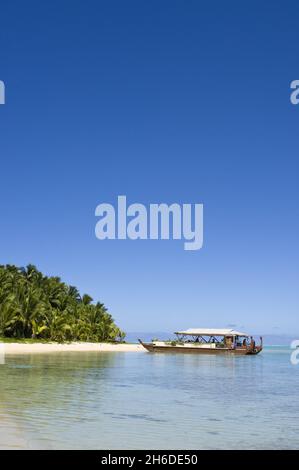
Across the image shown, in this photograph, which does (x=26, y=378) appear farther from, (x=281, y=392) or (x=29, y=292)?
(x=29, y=292)

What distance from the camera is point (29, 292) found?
73.5 metres

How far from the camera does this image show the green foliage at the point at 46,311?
7007cm

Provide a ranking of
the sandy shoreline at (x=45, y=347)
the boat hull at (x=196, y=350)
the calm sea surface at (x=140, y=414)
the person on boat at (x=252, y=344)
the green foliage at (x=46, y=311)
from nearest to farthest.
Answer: the calm sea surface at (x=140, y=414)
the sandy shoreline at (x=45, y=347)
the green foliage at (x=46, y=311)
the boat hull at (x=196, y=350)
the person on boat at (x=252, y=344)

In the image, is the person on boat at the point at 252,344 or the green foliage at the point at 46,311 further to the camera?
the person on boat at the point at 252,344

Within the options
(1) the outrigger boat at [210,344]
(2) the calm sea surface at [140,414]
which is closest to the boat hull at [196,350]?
(1) the outrigger boat at [210,344]

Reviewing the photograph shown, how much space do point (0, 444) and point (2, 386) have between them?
1390 centimetres

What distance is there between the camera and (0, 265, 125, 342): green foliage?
70.1 meters

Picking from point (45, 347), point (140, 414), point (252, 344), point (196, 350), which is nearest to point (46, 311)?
point (45, 347)

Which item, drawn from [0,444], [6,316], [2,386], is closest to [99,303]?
[6,316]

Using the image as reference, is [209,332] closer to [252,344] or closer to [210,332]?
[210,332]

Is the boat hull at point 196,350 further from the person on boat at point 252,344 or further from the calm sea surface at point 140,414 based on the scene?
the calm sea surface at point 140,414

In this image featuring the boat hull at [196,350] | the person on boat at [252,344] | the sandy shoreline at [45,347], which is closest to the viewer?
the sandy shoreline at [45,347]

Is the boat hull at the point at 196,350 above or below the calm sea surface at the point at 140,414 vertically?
below

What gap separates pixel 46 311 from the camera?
77.9 meters
